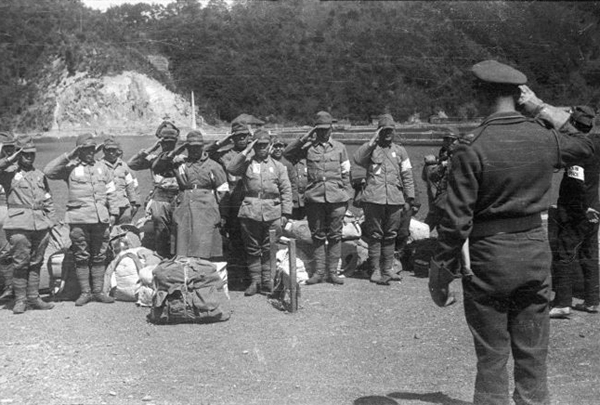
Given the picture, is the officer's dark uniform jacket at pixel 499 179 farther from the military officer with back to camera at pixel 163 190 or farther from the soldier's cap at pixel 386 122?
the military officer with back to camera at pixel 163 190

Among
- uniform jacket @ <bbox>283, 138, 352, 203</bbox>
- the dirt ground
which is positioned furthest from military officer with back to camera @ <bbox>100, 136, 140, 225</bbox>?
uniform jacket @ <bbox>283, 138, 352, 203</bbox>

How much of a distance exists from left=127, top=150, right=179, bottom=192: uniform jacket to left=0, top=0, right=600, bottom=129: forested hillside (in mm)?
2252

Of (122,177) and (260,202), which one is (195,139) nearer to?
(260,202)

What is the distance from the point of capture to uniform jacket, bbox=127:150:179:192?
787 centimetres

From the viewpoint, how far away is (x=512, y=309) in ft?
10.9

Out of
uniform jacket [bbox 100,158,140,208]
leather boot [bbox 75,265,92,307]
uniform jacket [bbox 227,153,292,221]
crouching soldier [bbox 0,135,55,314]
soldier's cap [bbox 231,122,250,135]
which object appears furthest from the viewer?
uniform jacket [bbox 100,158,140,208]

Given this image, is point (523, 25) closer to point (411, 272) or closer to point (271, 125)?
point (411, 272)

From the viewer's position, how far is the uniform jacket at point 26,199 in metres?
6.77

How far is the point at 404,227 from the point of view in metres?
8.73

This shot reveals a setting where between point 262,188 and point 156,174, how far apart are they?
5.06ft

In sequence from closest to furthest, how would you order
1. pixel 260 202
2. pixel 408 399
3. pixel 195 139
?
pixel 408 399, pixel 260 202, pixel 195 139

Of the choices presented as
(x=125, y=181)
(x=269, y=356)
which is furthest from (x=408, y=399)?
(x=125, y=181)

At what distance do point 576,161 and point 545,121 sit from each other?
65 cm

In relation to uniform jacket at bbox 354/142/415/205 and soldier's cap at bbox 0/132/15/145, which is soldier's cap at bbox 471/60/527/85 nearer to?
uniform jacket at bbox 354/142/415/205
